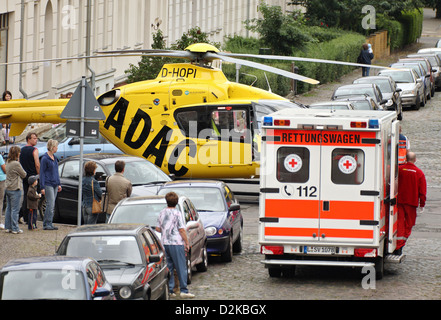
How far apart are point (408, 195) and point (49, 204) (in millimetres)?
7042

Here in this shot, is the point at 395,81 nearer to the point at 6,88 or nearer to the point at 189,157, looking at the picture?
the point at 6,88

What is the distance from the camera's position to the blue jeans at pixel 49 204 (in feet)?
68.1

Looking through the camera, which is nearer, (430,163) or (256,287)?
(256,287)

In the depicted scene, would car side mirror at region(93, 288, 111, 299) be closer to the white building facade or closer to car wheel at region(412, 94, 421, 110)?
the white building facade

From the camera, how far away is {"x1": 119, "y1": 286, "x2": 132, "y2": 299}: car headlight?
1329cm

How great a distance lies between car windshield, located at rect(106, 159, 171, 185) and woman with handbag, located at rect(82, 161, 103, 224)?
6.59 ft

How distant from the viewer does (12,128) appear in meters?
25.8

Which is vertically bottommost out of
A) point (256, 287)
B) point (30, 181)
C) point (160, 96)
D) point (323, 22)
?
point (256, 287)

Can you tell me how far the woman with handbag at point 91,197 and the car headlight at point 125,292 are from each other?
6887mm

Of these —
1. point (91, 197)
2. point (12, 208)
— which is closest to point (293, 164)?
point (91, 197)

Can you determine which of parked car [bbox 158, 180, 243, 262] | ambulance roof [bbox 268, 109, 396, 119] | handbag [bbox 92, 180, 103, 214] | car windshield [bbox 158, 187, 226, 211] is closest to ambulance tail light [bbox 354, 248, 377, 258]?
ambulance roof [bbox 268, 109, 396, 119]

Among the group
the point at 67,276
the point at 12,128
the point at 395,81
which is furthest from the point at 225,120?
the point at 395,81

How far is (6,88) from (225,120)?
12673 mm

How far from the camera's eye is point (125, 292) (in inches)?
525
